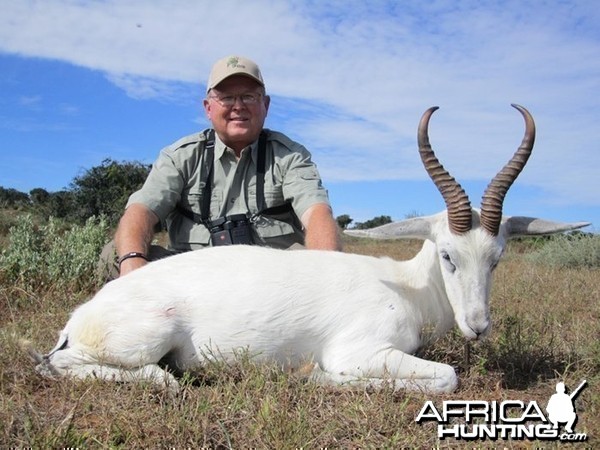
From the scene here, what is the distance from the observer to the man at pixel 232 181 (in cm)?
639

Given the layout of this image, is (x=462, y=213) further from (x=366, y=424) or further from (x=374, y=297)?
(x=366, y=424)

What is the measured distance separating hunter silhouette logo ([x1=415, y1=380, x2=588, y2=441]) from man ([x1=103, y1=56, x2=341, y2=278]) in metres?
2.99

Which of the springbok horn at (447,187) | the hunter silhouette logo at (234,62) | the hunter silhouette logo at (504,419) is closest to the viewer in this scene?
the hunter silhouette logo at (504,419)

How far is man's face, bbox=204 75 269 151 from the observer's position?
6.60 meters

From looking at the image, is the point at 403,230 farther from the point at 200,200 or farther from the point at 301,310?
the point at 200,200

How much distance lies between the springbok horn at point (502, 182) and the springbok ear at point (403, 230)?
46 cm

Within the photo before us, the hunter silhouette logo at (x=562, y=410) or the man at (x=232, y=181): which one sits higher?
the man at (x=232, y=181)

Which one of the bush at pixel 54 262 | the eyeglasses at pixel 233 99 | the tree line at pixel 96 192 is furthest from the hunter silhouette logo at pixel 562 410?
the tree line at pixel 96 192

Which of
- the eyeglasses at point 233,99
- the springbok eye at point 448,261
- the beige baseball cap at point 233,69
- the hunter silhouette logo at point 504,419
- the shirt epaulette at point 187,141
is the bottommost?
the hunter silhouette logo at point 504,419

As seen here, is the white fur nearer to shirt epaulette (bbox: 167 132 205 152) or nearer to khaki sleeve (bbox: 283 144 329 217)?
khaki sleeve (bbox: 283 144 329 217)

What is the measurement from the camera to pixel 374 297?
4.42 meters

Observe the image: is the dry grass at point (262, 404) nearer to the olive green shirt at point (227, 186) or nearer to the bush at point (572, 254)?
the olive green shirt at point (227, 186)

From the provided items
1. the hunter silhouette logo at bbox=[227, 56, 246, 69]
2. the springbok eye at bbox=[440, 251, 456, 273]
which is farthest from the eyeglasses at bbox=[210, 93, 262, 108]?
the springbok eye at bbox=[440, 251, 456, 273]

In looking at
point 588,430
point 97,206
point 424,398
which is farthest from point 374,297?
point 97,206
